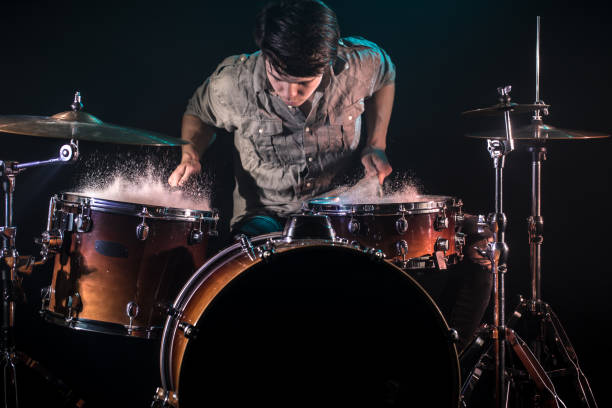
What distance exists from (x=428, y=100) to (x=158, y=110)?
161cm

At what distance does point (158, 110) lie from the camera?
9.05ft

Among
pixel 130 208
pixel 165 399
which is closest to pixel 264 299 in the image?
pixel 165 399

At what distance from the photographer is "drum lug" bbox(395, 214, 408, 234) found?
7.22ft

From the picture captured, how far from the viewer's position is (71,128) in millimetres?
1921

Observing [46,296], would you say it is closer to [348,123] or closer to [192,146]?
[192,146]

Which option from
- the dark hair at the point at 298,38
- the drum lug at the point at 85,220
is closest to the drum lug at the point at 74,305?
the drum lug at the point at 85,220

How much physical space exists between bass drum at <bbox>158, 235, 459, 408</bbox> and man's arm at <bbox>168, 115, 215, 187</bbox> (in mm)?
924

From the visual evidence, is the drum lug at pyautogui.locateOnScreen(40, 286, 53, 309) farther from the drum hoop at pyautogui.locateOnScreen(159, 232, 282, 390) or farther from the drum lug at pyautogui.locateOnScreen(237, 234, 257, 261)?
the drum lug at pyautogui.locateOnScreen(237, 234, 257, 261)

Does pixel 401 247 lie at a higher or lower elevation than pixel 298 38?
lower

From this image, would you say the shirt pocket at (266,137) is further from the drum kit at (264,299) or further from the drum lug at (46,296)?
the drum lug at (46,296)

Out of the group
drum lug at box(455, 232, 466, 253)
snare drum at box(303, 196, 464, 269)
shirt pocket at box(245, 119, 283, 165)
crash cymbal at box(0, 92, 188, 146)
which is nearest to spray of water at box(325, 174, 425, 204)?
snare drum at box(303, 196, 464, 269)

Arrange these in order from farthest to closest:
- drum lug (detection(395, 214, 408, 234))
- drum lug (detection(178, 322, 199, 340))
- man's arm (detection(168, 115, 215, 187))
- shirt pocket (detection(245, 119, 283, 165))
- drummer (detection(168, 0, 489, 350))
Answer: shirt pocket (detection(245, 119, 283, 165))
drummer (detection(168, 0, 489, 350))
man's arm (detection(168, 115, 215, 187))
drum lug (detection(395, 214, 408, 234))
drum lug (detection(178, 322, 199, 340))

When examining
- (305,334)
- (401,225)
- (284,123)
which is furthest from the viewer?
(284,123)

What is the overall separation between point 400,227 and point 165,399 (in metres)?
1.16
